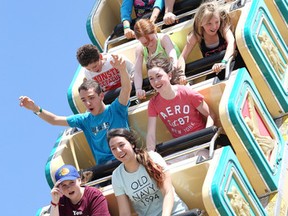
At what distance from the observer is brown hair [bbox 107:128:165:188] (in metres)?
6.92

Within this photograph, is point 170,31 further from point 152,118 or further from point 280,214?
point 280,214

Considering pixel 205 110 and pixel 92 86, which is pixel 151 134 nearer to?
pixel 205 110

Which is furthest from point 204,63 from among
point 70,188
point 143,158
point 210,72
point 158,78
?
point 70,188

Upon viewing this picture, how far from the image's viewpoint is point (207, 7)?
7887 mm

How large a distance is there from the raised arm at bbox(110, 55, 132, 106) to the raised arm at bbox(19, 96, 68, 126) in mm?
572

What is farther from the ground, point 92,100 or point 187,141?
point 92,100

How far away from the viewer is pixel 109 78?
8203 millimetres

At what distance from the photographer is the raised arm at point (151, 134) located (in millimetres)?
7453

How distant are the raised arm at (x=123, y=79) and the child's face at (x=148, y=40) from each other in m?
0.41

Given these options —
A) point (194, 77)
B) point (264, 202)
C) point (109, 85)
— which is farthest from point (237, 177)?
point (109, 85)

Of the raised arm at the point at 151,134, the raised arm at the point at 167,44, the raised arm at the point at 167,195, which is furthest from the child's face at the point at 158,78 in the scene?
the raised arm at the point at 167,195

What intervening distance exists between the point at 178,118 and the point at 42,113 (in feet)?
3.76

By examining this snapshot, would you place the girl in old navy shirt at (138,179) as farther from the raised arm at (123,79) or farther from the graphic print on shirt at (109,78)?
the graphic print on shirt at (109,78)

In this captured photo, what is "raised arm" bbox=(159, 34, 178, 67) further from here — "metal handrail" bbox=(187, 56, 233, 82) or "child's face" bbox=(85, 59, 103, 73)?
"child's face" bbox=(85, 59, 103, 73)
